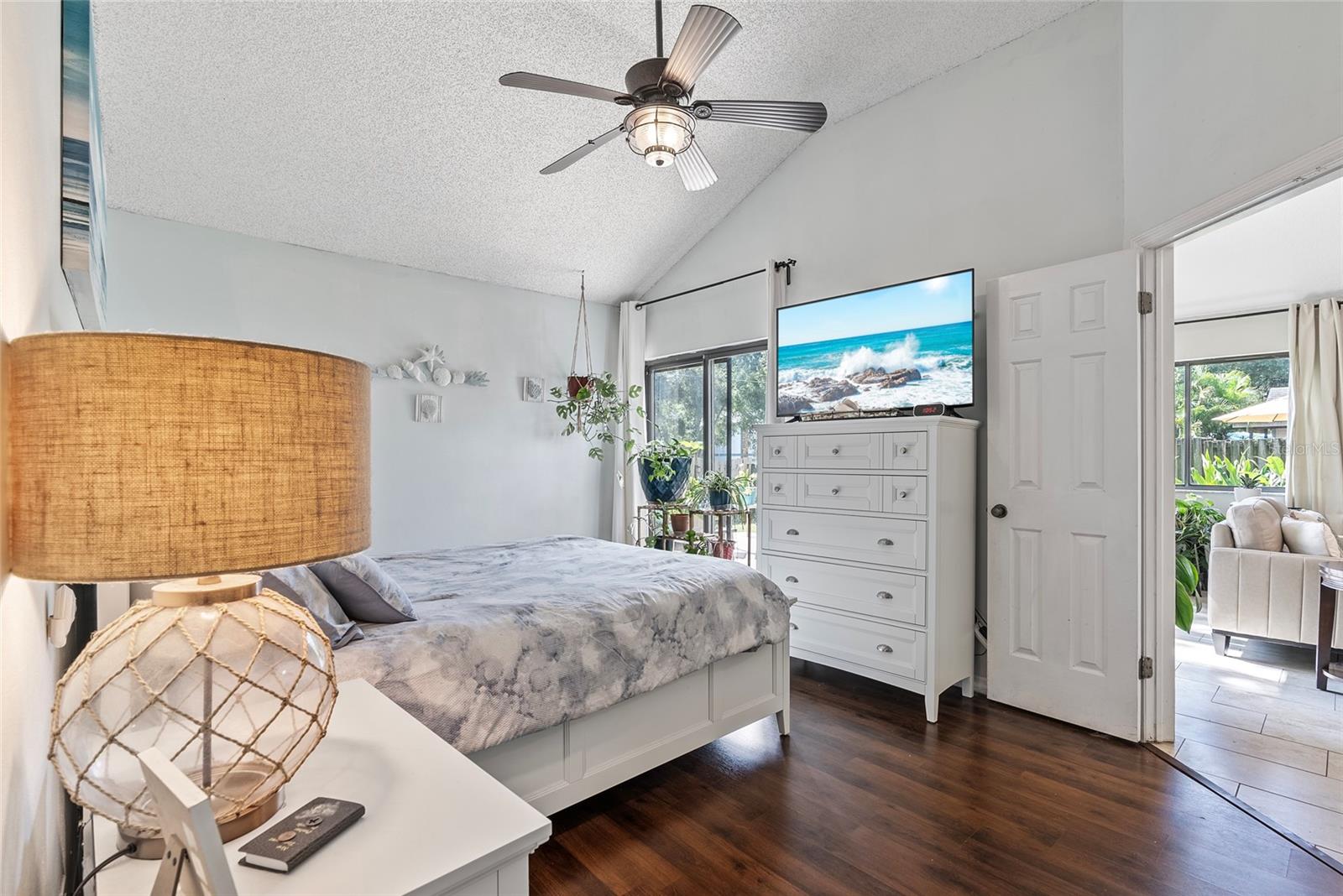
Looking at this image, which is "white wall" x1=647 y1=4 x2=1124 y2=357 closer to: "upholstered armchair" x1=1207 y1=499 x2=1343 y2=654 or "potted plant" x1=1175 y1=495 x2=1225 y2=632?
"upholstered armchair" x1=1207 y1=499 x2=1343 y2=654

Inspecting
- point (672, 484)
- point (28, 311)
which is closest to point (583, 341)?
point (672, 484)

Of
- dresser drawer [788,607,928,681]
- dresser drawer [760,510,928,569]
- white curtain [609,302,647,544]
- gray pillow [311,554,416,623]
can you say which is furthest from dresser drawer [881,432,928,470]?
white curtain [609,302,647,544]

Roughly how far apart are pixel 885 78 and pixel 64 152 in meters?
3.58

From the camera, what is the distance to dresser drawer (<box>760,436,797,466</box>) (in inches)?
134

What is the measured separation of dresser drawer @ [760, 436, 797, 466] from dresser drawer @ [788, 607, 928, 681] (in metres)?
0.76

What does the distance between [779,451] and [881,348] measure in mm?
751

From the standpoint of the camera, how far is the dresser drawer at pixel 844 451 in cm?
308

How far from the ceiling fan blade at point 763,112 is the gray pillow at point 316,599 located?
72.6 inches

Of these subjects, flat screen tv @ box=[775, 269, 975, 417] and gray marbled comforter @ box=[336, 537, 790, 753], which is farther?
flat screen tv @ box=[775, 269, 975, 417]

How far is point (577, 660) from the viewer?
75.1 inches

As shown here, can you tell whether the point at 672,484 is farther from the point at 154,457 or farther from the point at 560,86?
the point at 154,457

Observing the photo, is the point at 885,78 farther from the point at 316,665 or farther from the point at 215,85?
the point at 316,665

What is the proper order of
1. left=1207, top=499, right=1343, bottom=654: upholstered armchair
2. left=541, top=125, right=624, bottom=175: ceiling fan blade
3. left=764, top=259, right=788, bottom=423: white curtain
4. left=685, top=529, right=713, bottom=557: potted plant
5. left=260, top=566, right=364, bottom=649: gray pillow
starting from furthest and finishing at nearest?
left=685, top=529, right=713, bottom=557: potted plant, left=764, top=259, right=788, bottom=423: white curtain, left=1207, top=499, right=1343, bottom=654: upholstered armchair, left=541, top=125, right=624, bottom=175: ceiling fan blade, left=260, top=566, right=364, bottom=649: gray pillow

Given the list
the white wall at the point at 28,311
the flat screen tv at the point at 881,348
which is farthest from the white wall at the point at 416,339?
the white wall at the point at 28,311
